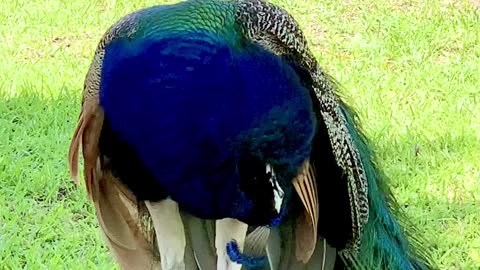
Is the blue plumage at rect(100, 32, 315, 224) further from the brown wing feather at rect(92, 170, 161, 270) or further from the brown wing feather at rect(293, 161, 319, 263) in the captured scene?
the brown wing feather at rect(92, 170, 161, 270)

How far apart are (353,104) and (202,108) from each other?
0.74 m

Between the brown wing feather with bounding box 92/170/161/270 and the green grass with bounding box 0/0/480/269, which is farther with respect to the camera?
the green grass with bounding box 0/0/480/269

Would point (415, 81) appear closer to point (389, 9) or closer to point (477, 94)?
point (477, 94)

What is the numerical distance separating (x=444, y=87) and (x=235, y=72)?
8.72 feet

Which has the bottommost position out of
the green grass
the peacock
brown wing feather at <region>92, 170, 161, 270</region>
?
the green grass

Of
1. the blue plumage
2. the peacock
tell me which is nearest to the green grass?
the peacock

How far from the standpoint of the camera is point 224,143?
6.26 ft

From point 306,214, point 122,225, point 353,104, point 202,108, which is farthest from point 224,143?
point 353,104

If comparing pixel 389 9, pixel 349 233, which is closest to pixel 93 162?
pixel 349 233

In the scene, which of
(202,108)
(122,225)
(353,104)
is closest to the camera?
(202,108)

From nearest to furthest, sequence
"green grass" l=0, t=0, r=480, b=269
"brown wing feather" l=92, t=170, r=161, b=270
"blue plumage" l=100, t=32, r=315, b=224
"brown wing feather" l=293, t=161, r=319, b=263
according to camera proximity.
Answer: "blue plumage" l=100, t=32, r=315, b=224 → "brown wing feather" l=293, t=161, r=319, b=263 → "brown wing feather" l=92, t=170, r=161, b=270 → "green grass" l=0, t=0, r=480, b=269

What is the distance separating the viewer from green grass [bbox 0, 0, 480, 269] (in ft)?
10.4

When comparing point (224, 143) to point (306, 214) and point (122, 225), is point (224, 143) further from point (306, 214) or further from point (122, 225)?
point (122, 225)

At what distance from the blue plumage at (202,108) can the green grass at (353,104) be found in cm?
60
